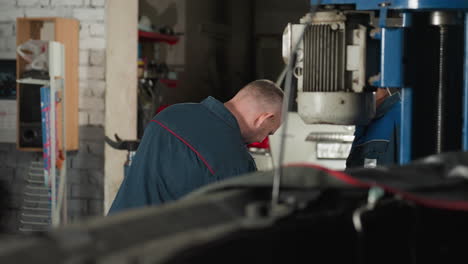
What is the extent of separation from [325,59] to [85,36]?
13.0 ft

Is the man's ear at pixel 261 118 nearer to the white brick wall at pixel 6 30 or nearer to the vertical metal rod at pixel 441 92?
the vertical metal rod at pixel 441 92

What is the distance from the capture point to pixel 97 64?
19.0 ft

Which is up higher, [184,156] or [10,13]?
[10,13]

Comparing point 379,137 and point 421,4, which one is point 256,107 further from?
point 421,4

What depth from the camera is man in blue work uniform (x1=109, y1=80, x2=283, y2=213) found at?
3.01 metres

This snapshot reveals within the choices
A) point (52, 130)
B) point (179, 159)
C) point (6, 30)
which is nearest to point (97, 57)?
point (6, 30)

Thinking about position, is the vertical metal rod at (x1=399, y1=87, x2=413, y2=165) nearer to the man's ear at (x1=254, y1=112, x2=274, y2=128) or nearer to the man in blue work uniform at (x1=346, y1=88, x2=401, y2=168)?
the man in blue work uniform at (x1=346, y1=88, x2=401, y2=168)

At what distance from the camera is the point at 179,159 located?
3029 mm

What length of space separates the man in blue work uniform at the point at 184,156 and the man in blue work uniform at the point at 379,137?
1.65ft

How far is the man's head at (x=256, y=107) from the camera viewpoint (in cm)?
347

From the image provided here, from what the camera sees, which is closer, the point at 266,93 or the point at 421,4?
the point at 421,4

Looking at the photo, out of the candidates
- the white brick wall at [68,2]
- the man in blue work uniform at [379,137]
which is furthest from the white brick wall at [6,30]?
the man in blue work uniform at [379,137]

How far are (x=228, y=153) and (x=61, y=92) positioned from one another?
265 centimetres

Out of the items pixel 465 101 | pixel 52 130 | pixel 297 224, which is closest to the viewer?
pixel 297 224
